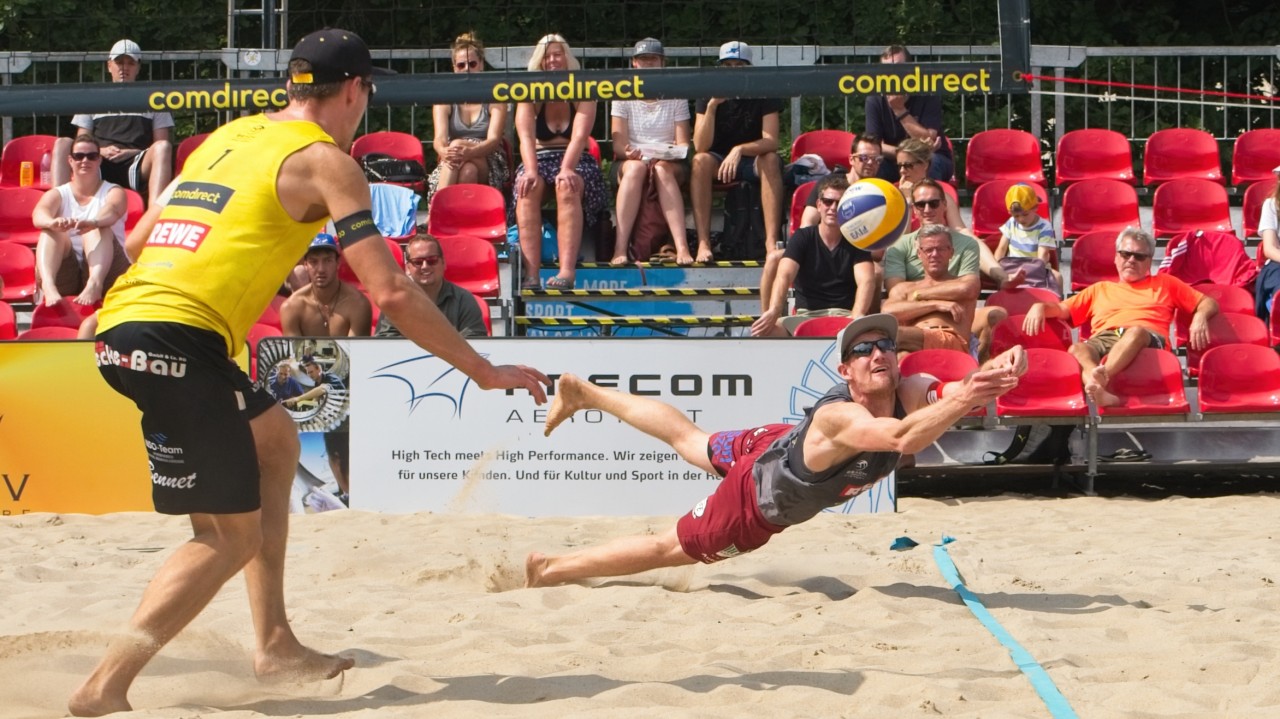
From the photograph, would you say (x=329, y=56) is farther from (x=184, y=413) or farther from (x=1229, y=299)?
(x=1229, y=299)

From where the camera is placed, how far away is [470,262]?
9.84 metres

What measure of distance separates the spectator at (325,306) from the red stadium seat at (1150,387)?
14.0ft

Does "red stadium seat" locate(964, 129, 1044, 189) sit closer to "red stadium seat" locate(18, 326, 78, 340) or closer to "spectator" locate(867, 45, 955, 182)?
"spectator" locate(867, 45, 955, 182)

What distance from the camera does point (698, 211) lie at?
1037cm

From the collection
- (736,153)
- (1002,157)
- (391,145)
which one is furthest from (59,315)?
(1002,157)

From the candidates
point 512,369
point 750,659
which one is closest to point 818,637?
point 750,659

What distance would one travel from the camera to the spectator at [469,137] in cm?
1055

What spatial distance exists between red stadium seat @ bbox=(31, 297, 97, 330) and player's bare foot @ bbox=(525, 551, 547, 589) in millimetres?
5066

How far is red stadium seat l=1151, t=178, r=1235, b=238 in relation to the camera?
35.2ft

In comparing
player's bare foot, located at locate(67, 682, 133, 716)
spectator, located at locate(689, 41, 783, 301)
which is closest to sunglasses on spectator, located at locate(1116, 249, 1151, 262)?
spectator, located at locate(689, 41, 783, 301)

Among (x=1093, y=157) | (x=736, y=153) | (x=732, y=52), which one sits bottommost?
(x=736, y=153)

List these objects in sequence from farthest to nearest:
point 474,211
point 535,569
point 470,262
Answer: point 474,211, point 470,262, point 535,569

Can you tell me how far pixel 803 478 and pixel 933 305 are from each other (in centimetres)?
369

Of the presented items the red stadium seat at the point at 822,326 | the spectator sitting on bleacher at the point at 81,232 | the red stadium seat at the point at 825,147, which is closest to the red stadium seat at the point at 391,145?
the spectator sitting on bleacher at the point at 81,232
